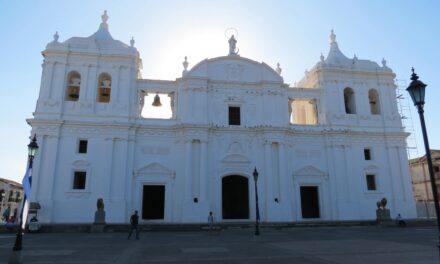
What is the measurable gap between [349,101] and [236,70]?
1069cm

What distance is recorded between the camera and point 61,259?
389 inches

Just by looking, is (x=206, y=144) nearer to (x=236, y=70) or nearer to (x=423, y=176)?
(x=236, y=70)

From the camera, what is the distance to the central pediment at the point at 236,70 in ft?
90.9

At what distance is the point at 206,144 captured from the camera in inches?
1002

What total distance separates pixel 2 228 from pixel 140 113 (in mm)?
11897

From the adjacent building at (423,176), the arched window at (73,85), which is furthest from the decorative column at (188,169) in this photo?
the adjacent building at (423,176)

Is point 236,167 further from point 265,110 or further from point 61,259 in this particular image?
point 61,259

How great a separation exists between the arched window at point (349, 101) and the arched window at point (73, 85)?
22.6m

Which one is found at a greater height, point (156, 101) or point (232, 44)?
point (232, 44)

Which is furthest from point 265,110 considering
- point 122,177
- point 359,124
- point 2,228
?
point 2,228

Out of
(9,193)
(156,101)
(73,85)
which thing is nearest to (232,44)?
(156,101)

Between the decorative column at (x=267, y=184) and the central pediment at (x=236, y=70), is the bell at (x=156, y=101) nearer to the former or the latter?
the central pediment at (x=236, y=70)

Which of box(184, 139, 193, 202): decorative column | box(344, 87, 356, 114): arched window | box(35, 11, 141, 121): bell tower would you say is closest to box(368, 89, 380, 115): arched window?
box(344, 87, 356, 114): arched window

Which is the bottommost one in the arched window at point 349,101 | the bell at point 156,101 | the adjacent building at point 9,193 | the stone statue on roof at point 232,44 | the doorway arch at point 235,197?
the doorway arch at point 235,197
